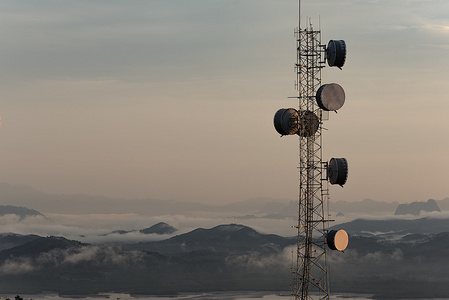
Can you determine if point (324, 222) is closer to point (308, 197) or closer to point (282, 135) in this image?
point (308, 197)

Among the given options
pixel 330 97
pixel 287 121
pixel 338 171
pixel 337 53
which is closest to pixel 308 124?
pixel 287 121

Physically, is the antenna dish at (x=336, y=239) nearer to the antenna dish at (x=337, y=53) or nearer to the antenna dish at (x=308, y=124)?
the antenna dish at (x=308, y=124)

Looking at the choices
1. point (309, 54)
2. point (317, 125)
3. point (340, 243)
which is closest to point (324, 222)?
point (340, 243)

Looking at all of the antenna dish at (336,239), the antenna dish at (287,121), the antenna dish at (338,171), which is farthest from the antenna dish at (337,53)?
the antenna dish at (336,239)

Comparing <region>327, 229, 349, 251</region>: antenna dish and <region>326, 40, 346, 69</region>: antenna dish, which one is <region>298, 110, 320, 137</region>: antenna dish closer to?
<region>326, 40, 346, 69</region>: antenna dish

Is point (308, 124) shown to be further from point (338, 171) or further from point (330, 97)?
point (338, 171)

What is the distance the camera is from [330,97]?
341 ft

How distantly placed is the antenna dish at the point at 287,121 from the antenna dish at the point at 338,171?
6.36 metres

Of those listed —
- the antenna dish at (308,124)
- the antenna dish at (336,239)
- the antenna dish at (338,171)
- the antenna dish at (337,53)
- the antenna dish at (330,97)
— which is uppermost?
the antenna dish at (337,53)

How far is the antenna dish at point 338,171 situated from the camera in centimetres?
10412

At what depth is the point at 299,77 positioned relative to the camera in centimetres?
10631

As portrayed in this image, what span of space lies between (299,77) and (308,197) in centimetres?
1481

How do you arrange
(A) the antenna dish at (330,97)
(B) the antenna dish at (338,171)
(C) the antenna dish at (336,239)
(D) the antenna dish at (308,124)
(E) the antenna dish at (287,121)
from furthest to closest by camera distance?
(E) the antenna dish at (287,121), (D) the antenna dish at (308,124), (B) the antenna dish at (338,171), (C) the antenna dish at (336,239), (A) the antenna dish at (330,97)

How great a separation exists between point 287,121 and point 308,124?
8.79 ft
